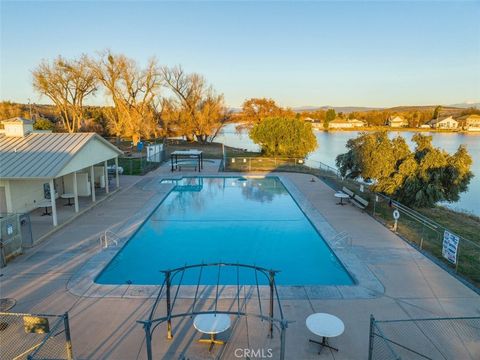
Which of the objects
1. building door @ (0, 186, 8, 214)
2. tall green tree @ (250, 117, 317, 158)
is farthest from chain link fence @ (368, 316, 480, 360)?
tall green tree @ (250, 117, 317, 158)

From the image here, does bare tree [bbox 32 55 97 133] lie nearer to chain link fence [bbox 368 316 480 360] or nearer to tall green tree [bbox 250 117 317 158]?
tall green tree [bbox 250 117 317 158]

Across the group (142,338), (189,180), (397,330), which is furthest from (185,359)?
(189,180)

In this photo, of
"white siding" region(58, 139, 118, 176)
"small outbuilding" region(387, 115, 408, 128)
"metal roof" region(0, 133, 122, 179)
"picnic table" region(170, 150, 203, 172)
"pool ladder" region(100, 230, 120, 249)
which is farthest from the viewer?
"small outbuilding" region(387, 115, 408, 128)

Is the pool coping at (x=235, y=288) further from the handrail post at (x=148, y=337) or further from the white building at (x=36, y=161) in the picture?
the white building at (x=36, y=161)

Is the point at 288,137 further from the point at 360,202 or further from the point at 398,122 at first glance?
the point at 398,122

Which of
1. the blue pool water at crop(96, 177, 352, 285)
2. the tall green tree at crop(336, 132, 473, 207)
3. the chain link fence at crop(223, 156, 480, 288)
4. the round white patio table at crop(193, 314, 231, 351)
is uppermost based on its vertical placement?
the tall green tree at crop(336, 132, 473, 207)

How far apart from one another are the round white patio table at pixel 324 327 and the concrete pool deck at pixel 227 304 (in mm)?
251

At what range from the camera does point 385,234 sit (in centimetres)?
1270

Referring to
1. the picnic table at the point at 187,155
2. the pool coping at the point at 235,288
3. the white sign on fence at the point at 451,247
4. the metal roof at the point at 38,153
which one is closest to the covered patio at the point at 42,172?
the metal roof at the point at 38,153

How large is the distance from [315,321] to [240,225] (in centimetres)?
889

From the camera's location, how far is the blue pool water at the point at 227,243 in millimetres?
10023

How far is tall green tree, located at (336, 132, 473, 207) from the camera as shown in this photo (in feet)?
48.0

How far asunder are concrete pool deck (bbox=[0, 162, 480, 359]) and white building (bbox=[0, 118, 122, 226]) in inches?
97.8

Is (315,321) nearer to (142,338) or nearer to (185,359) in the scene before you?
(185,359)
